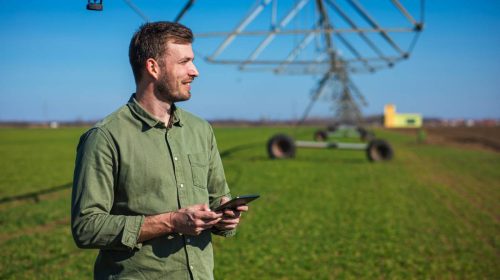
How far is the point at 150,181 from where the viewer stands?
6.86ft

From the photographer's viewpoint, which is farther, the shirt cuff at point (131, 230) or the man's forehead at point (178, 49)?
the man's forehead at point (178, 49)

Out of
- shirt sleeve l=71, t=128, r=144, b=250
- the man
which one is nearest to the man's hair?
the man

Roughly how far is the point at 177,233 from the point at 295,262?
14.5 ft

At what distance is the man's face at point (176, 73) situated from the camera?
2127 mm

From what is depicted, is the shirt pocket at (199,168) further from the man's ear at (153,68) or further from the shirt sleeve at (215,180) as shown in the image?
the man's ear at (153,68)

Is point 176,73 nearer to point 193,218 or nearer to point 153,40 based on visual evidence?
point 153,40

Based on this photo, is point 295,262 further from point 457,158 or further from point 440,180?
point 457,158

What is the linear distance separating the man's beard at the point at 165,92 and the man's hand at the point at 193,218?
1.63 feet

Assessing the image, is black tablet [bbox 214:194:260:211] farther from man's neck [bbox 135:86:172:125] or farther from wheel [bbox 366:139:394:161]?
wheel [bbox 366:139:394:161]

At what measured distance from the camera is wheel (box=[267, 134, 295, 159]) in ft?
64.0

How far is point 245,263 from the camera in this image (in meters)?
6.21

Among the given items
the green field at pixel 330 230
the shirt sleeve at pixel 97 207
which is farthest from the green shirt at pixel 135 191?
the green field at pixel 330 230

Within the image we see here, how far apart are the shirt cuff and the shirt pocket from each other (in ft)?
1.21

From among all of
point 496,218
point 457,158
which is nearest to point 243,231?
point 496,218
